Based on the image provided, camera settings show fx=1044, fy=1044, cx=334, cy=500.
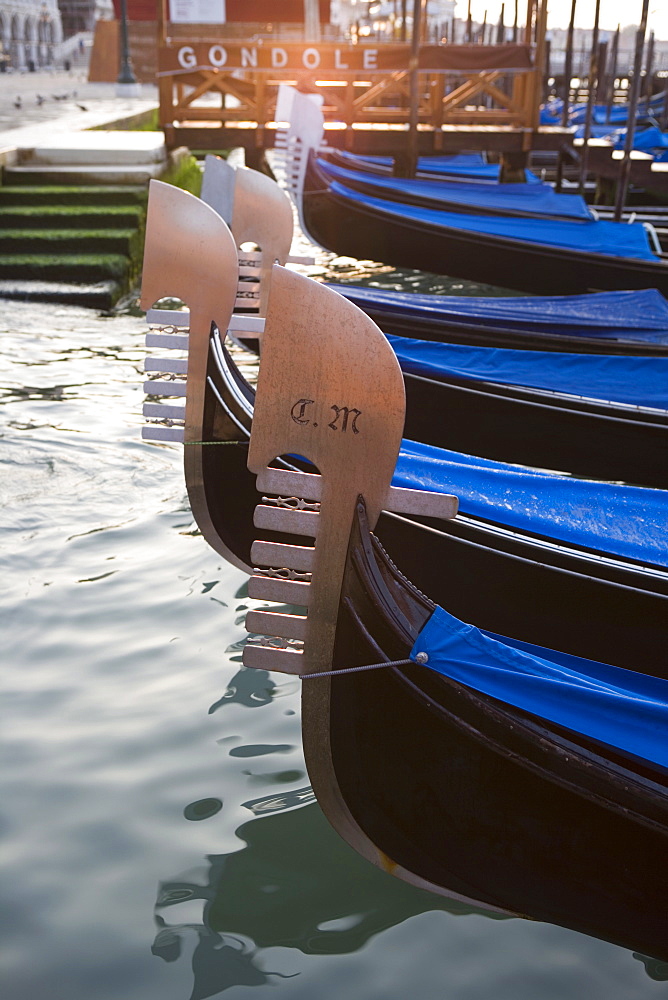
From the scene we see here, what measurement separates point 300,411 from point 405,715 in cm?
50

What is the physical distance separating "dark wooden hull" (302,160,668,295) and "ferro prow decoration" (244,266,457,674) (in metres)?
4.30

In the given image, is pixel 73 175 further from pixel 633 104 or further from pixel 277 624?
pixel 277 624

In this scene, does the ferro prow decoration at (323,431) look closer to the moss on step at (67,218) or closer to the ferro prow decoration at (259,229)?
the ferro prow decoration at (259,229)

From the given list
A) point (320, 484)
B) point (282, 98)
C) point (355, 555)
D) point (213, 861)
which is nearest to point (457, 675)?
point (355, 555)

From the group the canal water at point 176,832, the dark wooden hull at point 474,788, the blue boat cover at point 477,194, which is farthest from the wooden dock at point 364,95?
the dark wooden hull at point 474,788

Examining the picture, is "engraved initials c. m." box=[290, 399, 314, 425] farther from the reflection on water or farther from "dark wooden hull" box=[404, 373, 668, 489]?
"dark wooden hull" box=[404, 373, 668, 489]

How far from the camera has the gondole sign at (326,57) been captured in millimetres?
7855

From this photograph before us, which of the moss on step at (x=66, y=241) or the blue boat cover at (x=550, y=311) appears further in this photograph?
the moss on step at (x=66, y=241)

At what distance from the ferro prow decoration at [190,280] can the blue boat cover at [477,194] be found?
4172 millimetres

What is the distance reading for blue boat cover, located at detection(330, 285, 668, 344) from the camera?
156 inches

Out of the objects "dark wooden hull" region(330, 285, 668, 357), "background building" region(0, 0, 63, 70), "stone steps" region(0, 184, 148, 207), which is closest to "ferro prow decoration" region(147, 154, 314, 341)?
"dark wooden hull" region(330, 285, 668, 357)

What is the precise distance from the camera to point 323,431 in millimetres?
1540

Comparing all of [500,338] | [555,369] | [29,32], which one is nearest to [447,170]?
[500,338]

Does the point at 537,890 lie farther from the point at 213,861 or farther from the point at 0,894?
the point at 0,894
